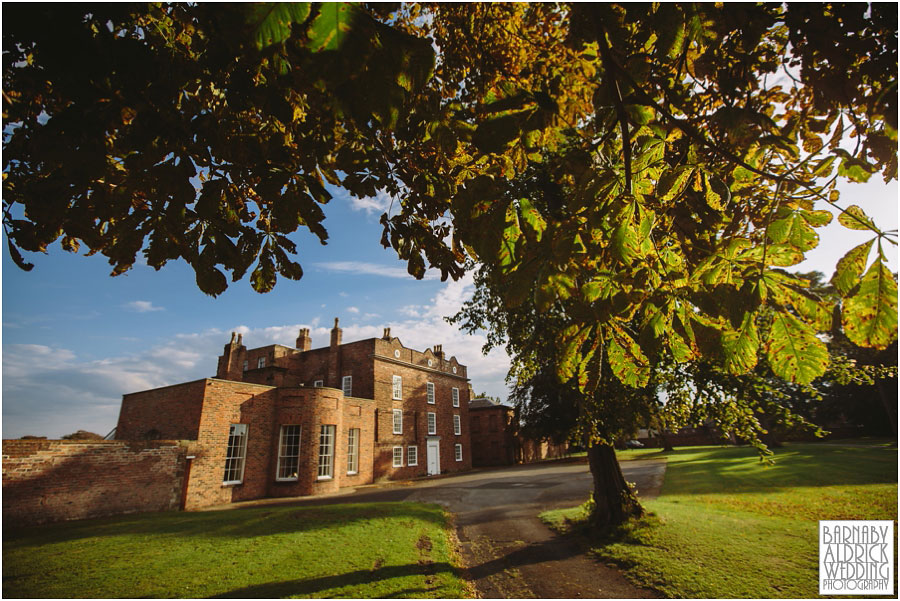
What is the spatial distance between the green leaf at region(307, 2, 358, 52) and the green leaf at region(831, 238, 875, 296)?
1.84 metres

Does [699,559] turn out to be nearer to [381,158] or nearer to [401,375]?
[381,158]

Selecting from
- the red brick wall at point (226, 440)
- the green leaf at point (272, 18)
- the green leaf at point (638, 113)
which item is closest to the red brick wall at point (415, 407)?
the red brick wall at point (226, 440)

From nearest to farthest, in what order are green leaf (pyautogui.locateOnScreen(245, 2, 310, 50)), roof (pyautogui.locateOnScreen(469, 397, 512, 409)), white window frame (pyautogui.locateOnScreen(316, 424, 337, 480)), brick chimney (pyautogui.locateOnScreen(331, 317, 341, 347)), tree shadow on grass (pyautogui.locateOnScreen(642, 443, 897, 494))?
green leaf (pyautogui.locateOnScreen(245, 2, 310, 50)), tree shadow on grass (pyautogui.locateOnScreen(642, 443, 897, 494)), white window frame (pyautogui.locateOnScreen(316, 424, 337, 480)), brick chimney (pyautogui.locateOnScreen(331, 317, 341, 347)), roof (pyautogui.locateOnScreen(469, 397, 512, 409))

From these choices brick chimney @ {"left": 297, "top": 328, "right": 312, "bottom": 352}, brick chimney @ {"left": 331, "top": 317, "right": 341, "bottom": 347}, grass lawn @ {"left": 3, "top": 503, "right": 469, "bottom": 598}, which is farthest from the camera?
brick chimney @ {"left": 297, "top": 328, "right": 312, "bottom": 352}

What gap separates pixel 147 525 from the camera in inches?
458

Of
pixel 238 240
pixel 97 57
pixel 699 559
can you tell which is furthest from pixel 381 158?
pixel 699 559

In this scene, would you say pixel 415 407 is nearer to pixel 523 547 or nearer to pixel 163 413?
pixel 163 413

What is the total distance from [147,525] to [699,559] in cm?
1441

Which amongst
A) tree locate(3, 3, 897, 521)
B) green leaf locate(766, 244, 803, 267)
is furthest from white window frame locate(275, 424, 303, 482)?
green leaf locate(766, 244, 803, 267)

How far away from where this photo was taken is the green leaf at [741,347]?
6.00ft

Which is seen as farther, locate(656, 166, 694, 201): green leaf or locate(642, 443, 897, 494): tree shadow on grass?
locate(642, 443, 897, 494): tree shadow on grass

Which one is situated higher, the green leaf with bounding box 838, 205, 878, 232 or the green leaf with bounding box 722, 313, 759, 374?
the green leaf with bounding box 838, 205, 878, 232

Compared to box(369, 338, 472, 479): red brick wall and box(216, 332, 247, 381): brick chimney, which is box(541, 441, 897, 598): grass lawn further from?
box(216, 332, 247, 381): brick chimney

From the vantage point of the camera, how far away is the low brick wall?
40.6 ft
